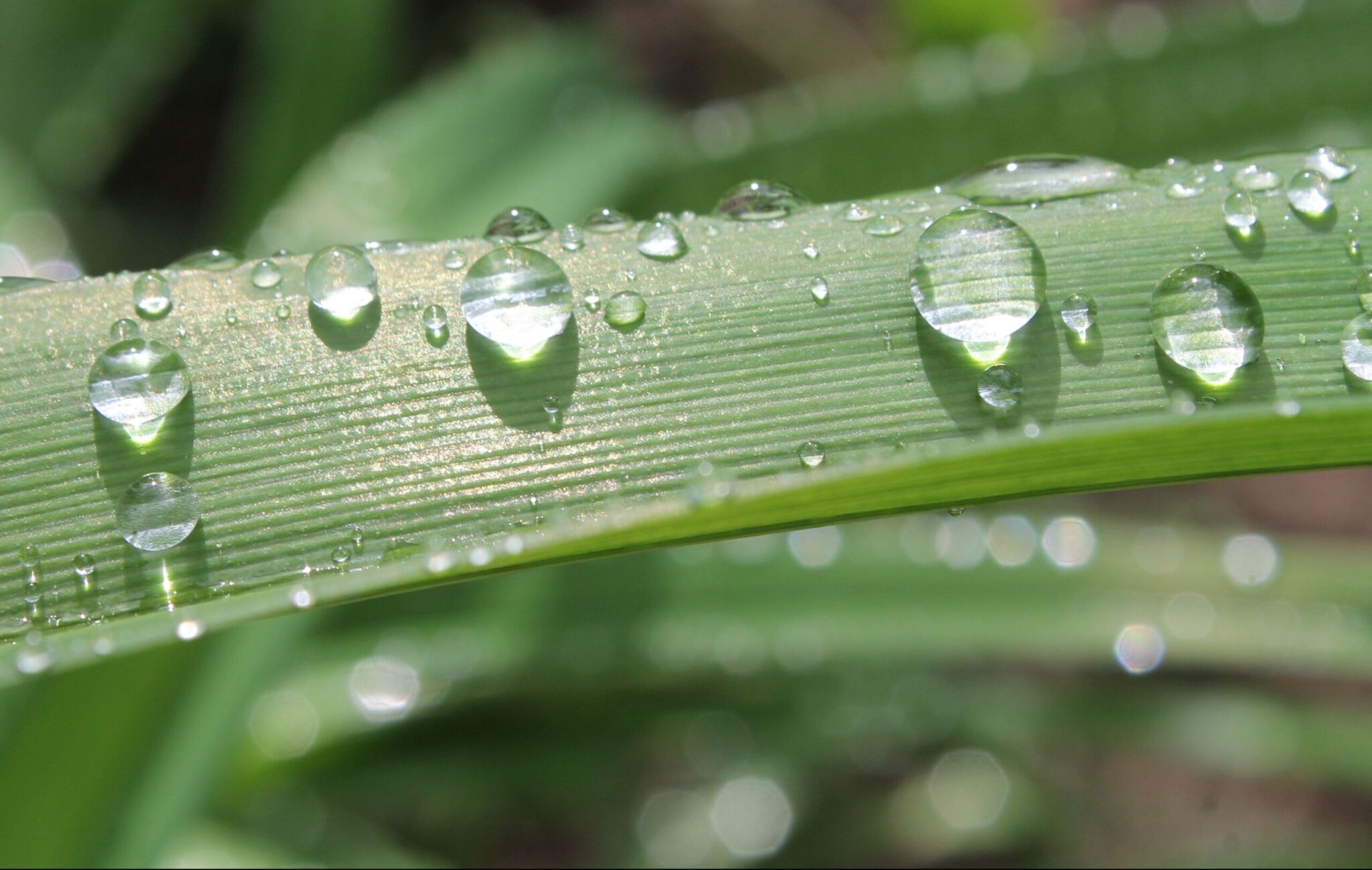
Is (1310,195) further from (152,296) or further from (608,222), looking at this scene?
(152,296)

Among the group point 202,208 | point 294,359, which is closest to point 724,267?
point 294,359

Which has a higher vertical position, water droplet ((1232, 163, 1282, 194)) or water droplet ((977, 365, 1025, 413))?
water droplet ((1232, 163, 1282, 194))

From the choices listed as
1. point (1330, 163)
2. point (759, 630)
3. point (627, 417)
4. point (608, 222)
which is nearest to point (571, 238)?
point (608, 222)

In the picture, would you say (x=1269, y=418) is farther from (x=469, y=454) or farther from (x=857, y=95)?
(x=857, y=95)

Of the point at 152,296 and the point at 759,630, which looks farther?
the point at 759,630

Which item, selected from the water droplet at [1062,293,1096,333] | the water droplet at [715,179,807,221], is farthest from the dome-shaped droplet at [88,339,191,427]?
the water droplet at [1062,293,1096,333]

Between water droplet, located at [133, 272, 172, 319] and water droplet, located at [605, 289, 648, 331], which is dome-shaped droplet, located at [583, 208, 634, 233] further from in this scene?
water droplet, located at [133, 272, 172, 319]

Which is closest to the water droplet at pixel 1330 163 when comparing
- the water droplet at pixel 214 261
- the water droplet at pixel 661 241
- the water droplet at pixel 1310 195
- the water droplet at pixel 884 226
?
the water droplet at pixel 1310 195
